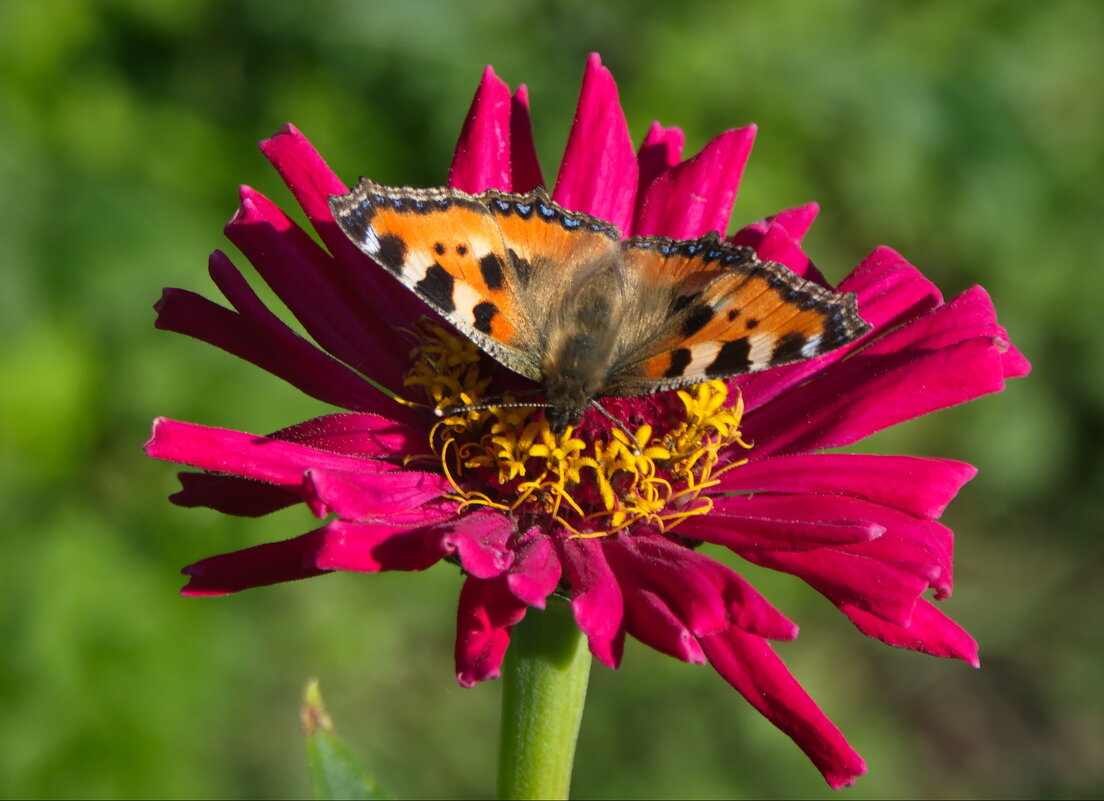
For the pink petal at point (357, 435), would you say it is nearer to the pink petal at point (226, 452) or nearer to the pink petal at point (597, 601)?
the pink petal at point (226, 452)

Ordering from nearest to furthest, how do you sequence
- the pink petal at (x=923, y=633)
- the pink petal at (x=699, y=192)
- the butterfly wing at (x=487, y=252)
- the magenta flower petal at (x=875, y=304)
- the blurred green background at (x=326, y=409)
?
the pink petal at (x=923, y=633)
the butterfly wing at (x=487, y=252)
the magenta flower petal at (x=875, y=304)
the pink petal at (x=699, y=192)
the blurred green background at (x=326, y=409)

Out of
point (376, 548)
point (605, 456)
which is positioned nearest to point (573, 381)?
point (605, 456)

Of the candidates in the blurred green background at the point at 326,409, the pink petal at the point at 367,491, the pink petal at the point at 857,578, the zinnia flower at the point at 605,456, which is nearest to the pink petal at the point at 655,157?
the zinnia flower at the point at 605,456

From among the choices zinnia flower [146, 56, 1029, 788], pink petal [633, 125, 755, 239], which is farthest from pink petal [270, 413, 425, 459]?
pink petal [633, 125, 755, 239]

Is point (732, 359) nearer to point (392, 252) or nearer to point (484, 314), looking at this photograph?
point (484, 314)

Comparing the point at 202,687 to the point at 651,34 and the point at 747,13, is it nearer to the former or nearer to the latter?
the point at 651,34

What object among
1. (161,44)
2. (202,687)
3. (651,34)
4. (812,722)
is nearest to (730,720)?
(202,687)
